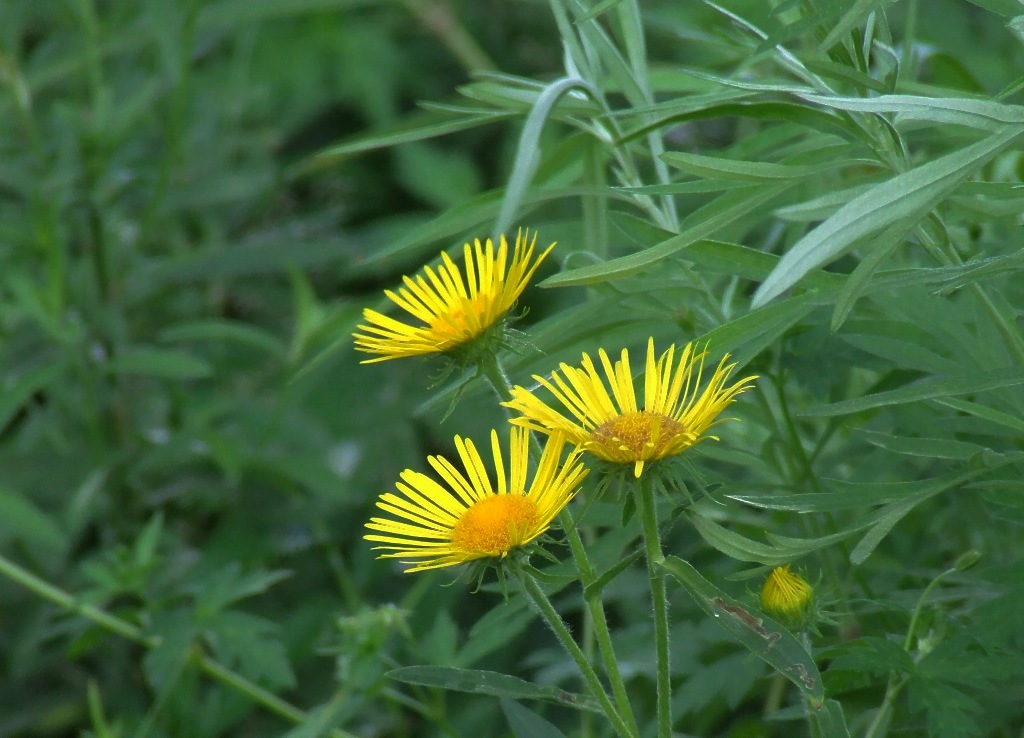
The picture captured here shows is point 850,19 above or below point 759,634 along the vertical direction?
above

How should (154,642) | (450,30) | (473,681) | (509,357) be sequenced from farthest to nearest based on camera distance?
(450,30) → (154,642) → (509,357) → (473,681)

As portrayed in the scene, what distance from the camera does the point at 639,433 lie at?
0.45 meters

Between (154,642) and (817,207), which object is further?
(154,642)

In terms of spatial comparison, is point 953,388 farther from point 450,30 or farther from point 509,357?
point 450,30

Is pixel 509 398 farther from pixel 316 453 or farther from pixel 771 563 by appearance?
pixel 316 453

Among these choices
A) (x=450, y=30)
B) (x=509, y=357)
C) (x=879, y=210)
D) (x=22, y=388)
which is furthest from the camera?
(x=450, y=30)

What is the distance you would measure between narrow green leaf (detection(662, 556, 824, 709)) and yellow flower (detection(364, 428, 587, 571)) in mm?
51

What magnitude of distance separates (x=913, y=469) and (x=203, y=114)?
3.23ft

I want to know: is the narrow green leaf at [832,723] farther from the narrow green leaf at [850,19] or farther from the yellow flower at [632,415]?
the narrow green leaf at [850,19]

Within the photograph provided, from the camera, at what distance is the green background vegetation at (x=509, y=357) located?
0.50 m

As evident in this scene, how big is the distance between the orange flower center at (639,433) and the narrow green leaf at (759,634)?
4 cm

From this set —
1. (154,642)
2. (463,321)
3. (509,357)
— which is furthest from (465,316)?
(154,642)

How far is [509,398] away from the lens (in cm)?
54

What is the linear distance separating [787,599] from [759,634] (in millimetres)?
53
